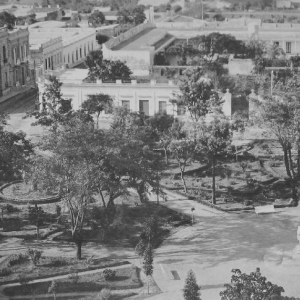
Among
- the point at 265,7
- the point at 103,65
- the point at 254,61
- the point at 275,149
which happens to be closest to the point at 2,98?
the point at 103,65

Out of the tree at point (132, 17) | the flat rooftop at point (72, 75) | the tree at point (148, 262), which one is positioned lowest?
the tree at point (148, 262)

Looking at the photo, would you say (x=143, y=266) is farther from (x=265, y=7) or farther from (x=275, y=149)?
(x=265, y=7)

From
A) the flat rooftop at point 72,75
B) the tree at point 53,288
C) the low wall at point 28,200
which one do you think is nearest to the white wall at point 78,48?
the flat rooftop at point 72,75

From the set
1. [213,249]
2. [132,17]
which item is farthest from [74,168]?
[132,17]

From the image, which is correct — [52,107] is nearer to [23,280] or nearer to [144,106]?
[144,106]

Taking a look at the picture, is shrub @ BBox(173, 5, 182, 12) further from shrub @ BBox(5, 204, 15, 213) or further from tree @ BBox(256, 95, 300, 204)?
shrub @ BBox(5, 204, 15, 213)

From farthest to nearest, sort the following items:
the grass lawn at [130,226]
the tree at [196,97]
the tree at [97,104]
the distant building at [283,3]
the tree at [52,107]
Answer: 1. the distant building at [283,3]
2. the tree at [97,104]
3. the tree at [196,97]
4. the tree at [52,107]
5. the grass lawn at [130,226]

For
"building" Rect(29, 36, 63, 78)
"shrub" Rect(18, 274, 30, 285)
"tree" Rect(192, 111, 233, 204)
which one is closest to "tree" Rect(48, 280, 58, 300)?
"shrub" Rect(18, 274, 30, 285)

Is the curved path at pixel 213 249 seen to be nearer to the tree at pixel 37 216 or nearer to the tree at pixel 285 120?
the tree at pixel 37 216
